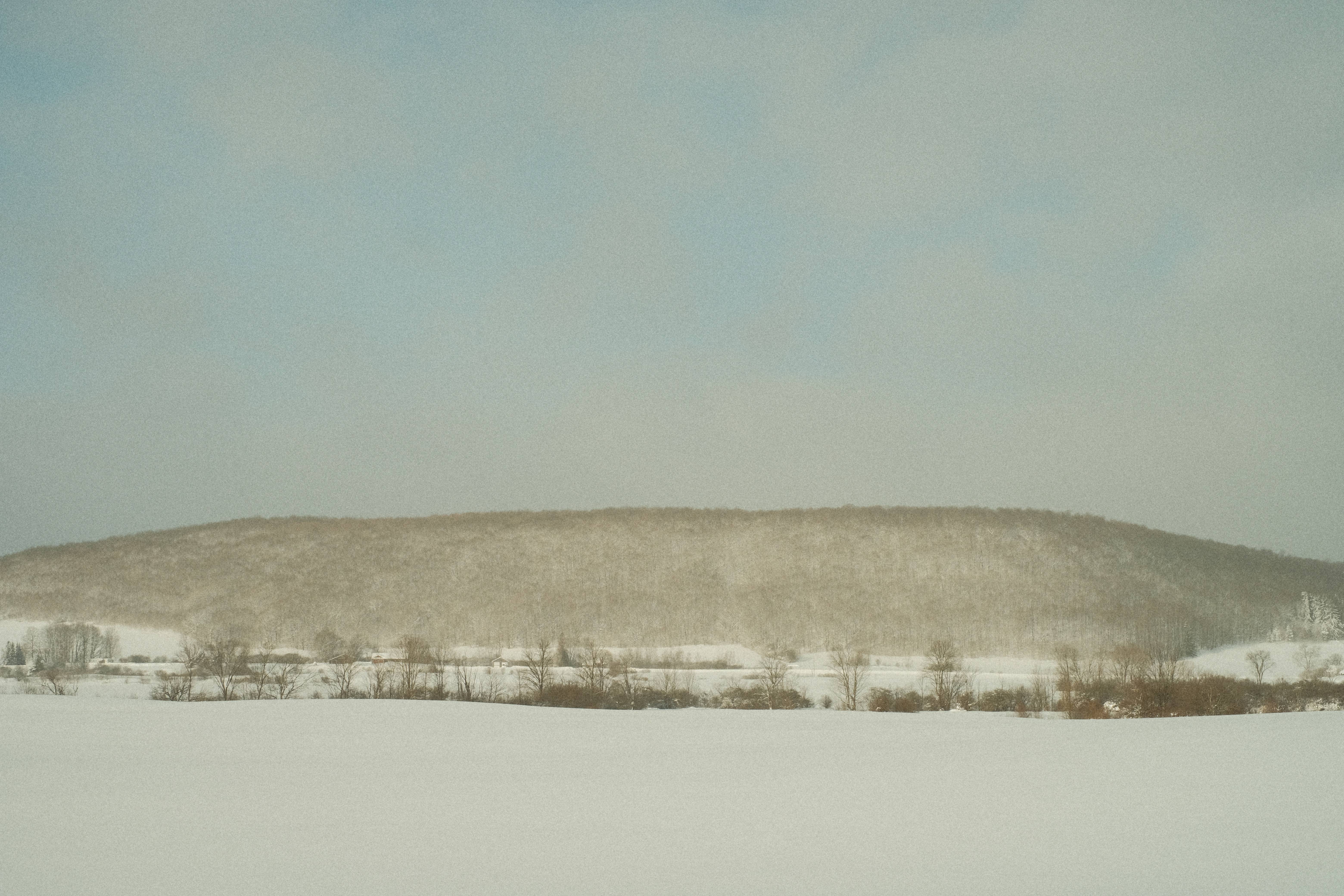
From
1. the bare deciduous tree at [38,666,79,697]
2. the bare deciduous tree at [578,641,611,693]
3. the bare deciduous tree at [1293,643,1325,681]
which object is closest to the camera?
the bare deciduous tree at [578,641,611,693]

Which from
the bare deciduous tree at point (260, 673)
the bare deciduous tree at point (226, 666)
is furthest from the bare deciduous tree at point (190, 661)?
the bare deciduous tree at point (260, 673)

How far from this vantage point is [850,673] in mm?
65250

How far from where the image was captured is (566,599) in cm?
9388

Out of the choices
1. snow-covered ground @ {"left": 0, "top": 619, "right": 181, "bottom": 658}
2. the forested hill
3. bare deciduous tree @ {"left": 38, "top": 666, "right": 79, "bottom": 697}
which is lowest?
bare deciduous tree @ {"left": 38, "top": 666, "right": 79, "bottom": 697}

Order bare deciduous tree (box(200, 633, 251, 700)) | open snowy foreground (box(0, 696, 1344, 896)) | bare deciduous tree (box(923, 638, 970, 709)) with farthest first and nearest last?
bare deciduous tree (box(200, 633, 251, 700))
bare deciduous tree (box(923, 638, 970, 709))
open snowy foreground (box(0, 696, 1344, 896))

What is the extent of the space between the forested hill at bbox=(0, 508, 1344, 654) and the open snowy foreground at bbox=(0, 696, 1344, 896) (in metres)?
66.9

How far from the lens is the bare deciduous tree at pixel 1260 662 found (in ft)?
204

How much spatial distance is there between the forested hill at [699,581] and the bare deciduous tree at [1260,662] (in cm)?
704

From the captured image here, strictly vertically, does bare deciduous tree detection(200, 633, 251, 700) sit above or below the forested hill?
below

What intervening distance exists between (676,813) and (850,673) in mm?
54098

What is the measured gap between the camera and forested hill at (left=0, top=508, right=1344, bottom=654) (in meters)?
87.8

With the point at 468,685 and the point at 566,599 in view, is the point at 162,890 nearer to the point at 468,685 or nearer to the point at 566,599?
the point at 468,685

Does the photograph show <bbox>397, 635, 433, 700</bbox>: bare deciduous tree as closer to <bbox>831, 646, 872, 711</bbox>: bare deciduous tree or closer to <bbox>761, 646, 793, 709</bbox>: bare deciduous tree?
<bbox>761, 646, 793, 709</bbox>: bare deciduous tree

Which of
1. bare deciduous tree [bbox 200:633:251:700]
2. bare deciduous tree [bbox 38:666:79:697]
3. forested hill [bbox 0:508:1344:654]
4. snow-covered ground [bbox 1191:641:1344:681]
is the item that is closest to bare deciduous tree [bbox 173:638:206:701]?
bare deciduous tree [bbox 200:633:251:700]
